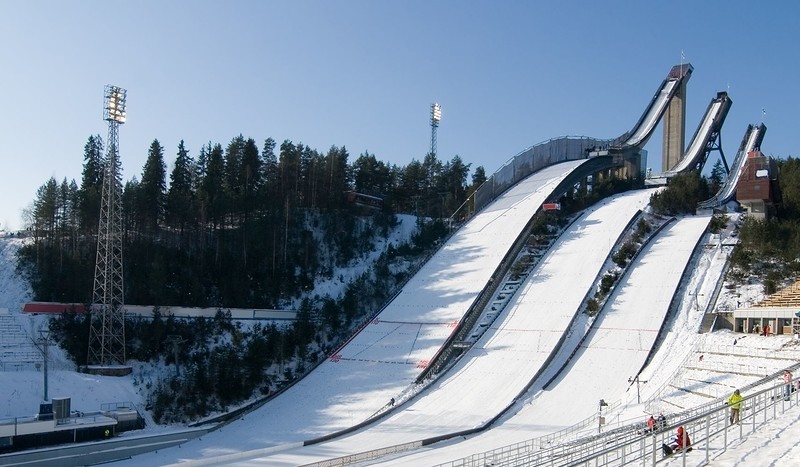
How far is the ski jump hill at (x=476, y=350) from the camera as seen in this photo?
68.3ft

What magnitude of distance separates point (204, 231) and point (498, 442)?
2219cm

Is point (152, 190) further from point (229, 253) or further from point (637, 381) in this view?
point (637, 381)

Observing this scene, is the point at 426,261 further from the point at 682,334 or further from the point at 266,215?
the point at 682,334

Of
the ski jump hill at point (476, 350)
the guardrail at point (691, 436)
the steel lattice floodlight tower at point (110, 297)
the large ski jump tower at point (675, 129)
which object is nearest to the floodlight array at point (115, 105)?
the steel lattice floodlight tower at point (110, 297)

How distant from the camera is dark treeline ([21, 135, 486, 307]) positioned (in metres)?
32.1

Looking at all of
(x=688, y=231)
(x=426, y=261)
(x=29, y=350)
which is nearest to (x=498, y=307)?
Result: (x=426, y=261)

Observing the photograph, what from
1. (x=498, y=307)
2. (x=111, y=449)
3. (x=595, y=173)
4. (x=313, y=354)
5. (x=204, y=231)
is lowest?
(x=111, y=449)

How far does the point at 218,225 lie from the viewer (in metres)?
39.2

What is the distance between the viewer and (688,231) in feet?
114

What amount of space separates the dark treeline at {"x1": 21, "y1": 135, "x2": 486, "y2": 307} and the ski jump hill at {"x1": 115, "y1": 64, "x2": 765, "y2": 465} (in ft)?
19.2

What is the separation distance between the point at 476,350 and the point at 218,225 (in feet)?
59.5

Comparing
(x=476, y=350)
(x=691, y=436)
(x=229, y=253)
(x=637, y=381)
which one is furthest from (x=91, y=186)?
(x=691, y=436)

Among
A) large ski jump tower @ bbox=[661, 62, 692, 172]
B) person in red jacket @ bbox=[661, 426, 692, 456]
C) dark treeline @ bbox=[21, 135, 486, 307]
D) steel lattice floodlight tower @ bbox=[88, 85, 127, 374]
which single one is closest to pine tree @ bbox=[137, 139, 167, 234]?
dark treeline @ bbox=[21, 135, 486, 307]

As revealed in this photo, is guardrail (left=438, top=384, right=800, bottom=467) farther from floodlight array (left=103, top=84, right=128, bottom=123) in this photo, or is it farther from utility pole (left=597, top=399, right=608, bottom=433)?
floodlight array (left=103, top=84, right=128, bottom=123)
